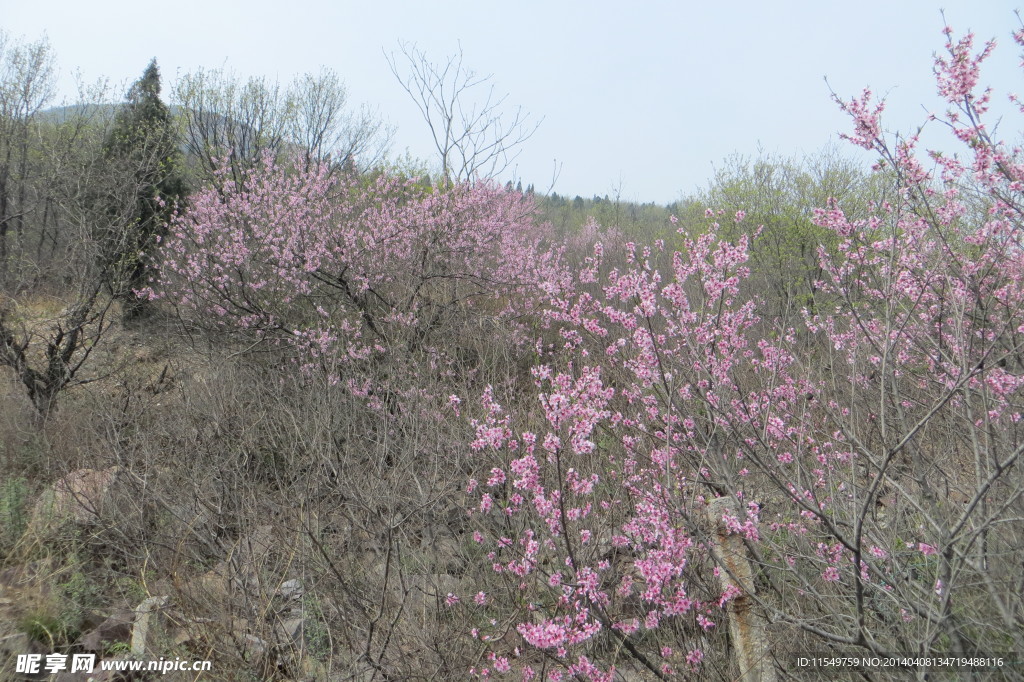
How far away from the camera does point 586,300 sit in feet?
14.8

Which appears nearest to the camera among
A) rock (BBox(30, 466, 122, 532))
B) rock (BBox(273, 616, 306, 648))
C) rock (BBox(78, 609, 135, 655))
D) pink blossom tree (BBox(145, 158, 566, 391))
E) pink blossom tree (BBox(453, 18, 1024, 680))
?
pink blossom tree (BBox(453, 18, 1024, 680))

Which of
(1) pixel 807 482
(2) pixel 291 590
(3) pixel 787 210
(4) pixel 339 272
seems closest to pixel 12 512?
(2) pixel 291 590

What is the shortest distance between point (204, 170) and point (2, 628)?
64.3 feet

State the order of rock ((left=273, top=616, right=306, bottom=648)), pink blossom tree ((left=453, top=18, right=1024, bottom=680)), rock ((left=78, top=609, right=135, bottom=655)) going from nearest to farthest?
pink blossom tree ((left=453, top=18, right=1024, bottom=680)) → rock ((left=273, top=616, right=306, bottom=648)) → rock ((left=78, top=609, right=135, bottom=655))

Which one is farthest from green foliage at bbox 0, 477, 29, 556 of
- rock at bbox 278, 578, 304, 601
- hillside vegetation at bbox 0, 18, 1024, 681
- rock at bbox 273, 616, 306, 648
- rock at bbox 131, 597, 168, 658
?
rock at bbox 273, 616, 306, 648

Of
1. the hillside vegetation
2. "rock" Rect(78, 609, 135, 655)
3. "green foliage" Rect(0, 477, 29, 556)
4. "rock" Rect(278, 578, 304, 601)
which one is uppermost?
the hillside vegetation

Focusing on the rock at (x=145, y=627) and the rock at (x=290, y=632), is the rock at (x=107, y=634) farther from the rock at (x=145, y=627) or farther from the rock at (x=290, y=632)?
the rock at (x=290, y=632)

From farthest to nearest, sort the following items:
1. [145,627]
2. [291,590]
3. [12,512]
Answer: [12,512] < [291,590] < [145,627]

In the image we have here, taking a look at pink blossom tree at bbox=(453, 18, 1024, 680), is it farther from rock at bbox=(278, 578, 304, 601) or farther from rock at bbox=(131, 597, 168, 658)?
rock at bbox=(131, 597, 168, 658)

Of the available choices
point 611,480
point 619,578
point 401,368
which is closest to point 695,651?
point 619,578

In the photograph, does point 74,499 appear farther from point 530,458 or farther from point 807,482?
point 807,482

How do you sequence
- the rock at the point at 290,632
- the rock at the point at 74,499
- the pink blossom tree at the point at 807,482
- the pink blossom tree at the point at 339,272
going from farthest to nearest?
the pink blossom tree at the point at 339,272
the rock at the point at 74,499
the rock at the point at 290,632
the pink blossom tree at the point at 807,482

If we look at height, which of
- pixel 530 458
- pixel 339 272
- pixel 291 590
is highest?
pixel 339 272

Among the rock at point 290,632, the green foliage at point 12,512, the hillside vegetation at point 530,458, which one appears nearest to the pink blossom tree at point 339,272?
the hillside vegetation at point 530,458
